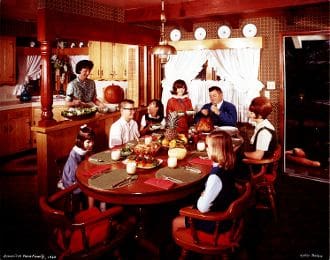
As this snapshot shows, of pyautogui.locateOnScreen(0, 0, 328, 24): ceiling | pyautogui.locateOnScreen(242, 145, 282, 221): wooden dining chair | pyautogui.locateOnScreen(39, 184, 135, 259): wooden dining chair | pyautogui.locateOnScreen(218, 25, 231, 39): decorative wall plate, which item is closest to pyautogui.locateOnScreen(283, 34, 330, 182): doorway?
pyautogui.locateOnScreen(218, 25, 231, 39): decorative wall plate

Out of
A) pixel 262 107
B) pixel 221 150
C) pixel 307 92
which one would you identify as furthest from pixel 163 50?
pixel 307 92

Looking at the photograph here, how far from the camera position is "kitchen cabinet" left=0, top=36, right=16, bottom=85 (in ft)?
23.5

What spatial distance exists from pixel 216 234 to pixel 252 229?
152cm

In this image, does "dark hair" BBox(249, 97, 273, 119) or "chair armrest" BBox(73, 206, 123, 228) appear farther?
"dark hair" BBox(249, 97, 273, 119)

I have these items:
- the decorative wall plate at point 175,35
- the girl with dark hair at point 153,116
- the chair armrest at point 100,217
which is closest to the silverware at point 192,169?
the chair armrest at point 100,217

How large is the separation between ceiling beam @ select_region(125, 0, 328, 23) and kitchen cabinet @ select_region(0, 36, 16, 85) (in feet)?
9.18

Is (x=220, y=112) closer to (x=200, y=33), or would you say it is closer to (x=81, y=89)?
(x=200, y=33)

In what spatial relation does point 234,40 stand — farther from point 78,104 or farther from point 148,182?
point 148,182

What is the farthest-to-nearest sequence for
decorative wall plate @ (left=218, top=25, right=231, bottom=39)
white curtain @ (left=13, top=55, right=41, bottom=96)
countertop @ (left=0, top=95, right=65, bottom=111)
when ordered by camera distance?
white curtain @ (left=13, top=55, right=41, bottom=96)
countertop @ (left=0, top=95, right=65, bottom=111)
decorative wall plate @ (left=218, top=25, right=231, bottom=39)

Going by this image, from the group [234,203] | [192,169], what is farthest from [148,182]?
[234,203]

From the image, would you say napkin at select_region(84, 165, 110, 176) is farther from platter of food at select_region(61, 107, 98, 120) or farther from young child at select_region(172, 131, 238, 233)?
platter of food at select_region(61, 107, 98, 120)

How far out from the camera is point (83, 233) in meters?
2.28

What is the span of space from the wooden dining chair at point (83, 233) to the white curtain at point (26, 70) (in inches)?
234

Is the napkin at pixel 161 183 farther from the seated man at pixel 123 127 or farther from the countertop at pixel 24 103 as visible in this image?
the countertop at pixel 24 103
